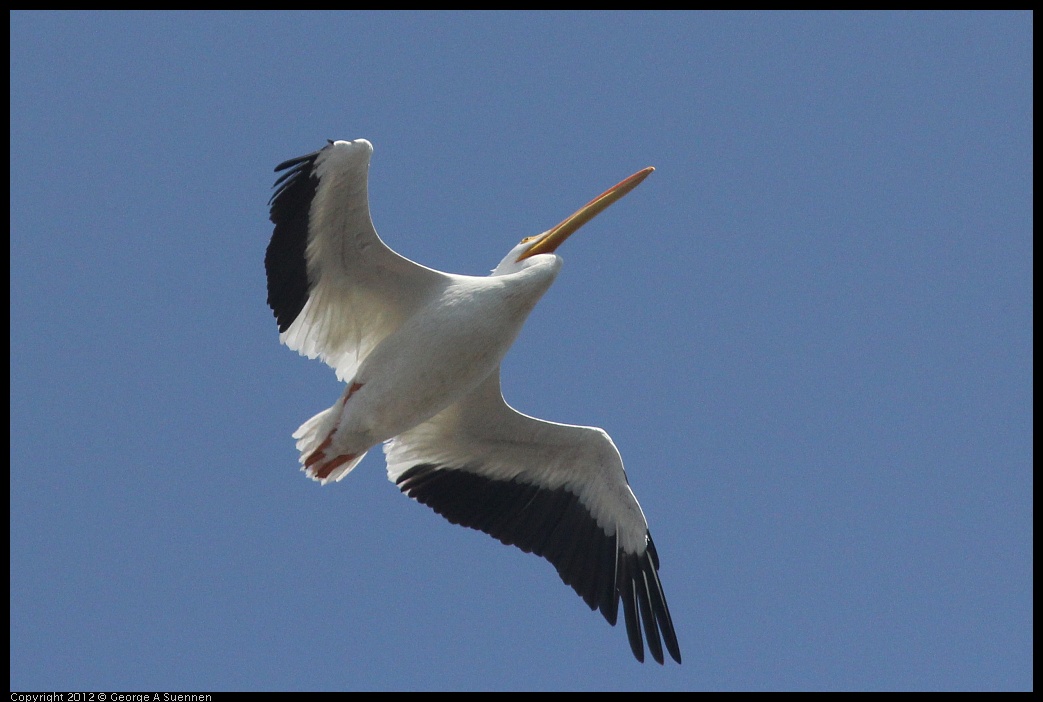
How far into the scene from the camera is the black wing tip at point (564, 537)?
11.0m

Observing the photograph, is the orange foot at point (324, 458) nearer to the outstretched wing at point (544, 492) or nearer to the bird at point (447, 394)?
the bird at point (447, 394)

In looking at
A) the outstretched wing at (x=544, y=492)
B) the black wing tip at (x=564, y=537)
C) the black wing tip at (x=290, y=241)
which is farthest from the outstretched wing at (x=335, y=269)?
the black wing tip at (x=564, y=537)

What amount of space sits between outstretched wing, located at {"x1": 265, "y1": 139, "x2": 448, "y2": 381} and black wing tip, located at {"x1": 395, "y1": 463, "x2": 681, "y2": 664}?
58.1 inches

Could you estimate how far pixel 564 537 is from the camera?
11273 mm

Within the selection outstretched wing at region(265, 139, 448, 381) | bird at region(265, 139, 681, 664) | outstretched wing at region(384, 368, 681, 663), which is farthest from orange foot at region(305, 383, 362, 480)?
outstretched wing at region(384, 368, 681, 663)

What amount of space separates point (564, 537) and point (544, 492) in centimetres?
47

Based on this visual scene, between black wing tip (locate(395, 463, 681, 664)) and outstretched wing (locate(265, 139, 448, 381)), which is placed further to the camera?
black wing tip (locate(395, 463, 681, 664))

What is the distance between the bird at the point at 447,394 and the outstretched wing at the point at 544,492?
0.04ft

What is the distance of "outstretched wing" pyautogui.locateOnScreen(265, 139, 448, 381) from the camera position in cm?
992

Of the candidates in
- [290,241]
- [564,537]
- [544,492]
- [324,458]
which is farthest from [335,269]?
[564,537]

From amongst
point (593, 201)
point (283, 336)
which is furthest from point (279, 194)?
point (593, 201)

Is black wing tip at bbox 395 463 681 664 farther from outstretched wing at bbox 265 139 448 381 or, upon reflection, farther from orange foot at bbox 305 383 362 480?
outstretched wing at bbox 265 139 448 381

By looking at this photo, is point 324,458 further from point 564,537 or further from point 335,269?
point 564,537

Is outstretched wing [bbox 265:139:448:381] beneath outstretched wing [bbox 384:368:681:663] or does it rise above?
above
